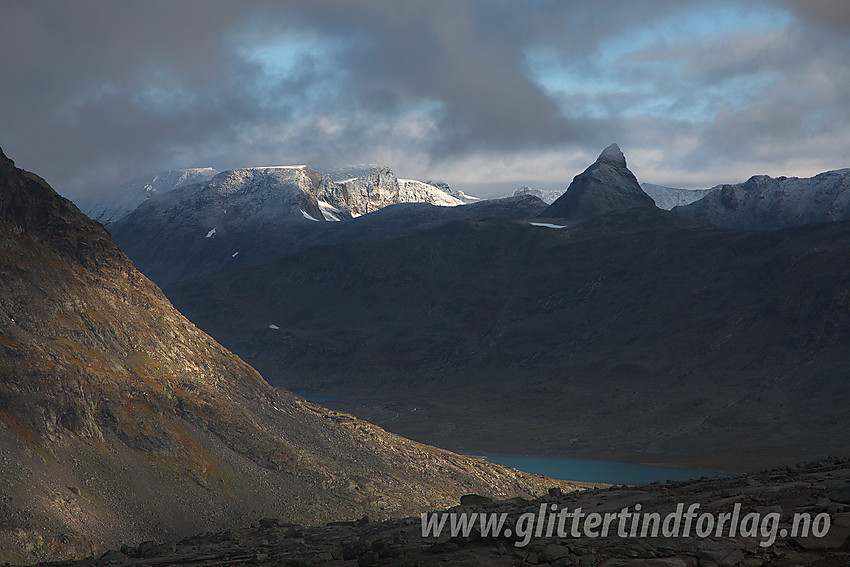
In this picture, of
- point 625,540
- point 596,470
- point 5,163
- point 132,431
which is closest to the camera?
point 625,540

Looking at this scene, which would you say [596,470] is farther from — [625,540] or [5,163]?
[625,540]

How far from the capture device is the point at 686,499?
121 feet

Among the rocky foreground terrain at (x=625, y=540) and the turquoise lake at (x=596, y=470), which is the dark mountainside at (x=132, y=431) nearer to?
the rocky foreground terrain at (x=625, y=540)

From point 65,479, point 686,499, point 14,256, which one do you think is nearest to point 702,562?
point 686,499

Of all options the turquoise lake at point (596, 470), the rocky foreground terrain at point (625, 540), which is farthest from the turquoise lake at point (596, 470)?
the rocky foreground terrain at point (625, 540)

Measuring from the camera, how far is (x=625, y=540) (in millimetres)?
28688

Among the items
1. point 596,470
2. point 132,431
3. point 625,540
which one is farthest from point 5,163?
point 596,470

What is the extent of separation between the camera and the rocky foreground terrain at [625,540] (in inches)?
1019

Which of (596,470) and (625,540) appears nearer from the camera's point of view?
(625,540)

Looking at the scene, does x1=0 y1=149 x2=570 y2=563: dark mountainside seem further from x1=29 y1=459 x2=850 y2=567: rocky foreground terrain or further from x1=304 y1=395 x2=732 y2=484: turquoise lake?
x1=304 y1=395 x2=732 y2=484: turquoise lake

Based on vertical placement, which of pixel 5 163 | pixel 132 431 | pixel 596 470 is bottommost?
pixel 596 470

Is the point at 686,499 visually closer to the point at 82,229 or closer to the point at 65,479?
the point at 65,479

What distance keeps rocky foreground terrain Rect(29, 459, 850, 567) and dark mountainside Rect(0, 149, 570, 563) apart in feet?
50.3

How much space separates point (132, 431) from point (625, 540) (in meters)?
54.2
